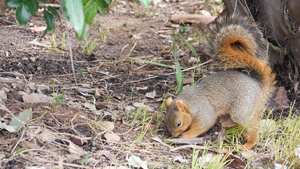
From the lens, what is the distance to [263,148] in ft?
8.03

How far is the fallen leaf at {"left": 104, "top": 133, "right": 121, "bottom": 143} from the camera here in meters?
2.19

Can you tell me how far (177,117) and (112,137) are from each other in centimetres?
50

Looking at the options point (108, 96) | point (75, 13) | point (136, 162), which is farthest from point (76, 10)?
point (108, 96)

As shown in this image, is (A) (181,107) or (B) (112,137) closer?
(B) (112,137)

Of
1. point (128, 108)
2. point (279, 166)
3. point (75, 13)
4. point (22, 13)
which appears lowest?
point (279, 166)

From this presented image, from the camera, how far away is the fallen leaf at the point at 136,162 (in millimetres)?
1984

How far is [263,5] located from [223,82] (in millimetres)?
872

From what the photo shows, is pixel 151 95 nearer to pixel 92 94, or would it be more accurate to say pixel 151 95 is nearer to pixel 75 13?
pixel 92 94

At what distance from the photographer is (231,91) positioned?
2672mm

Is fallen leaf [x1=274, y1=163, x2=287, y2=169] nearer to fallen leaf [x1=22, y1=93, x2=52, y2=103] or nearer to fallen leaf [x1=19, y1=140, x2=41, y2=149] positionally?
fallen leaf [x1=19, y1=140, x2=41, y2=149]

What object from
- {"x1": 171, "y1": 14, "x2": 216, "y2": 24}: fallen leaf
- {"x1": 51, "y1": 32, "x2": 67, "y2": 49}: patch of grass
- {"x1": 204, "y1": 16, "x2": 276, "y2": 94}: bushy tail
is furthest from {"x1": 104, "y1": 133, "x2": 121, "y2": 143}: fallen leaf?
{"x1": 171, "y1": 14, "x2": 216, "y2": 24}: fallen leaf

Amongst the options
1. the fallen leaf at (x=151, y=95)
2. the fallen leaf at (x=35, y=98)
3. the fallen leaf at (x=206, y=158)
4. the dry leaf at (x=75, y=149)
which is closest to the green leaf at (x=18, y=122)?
the dry leaf at (x=75, y=149)

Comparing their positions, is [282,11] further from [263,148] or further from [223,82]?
[263,148]

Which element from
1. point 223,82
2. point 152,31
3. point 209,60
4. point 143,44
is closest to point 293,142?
point 223,82
